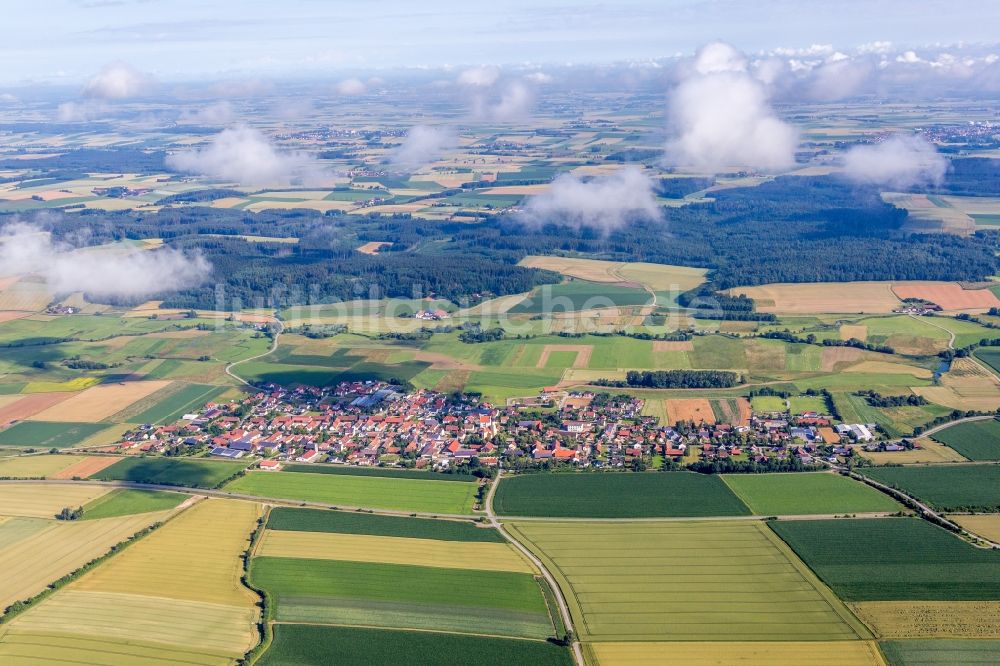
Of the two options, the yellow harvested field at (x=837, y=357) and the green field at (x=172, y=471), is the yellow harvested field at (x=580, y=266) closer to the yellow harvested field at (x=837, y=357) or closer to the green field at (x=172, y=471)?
the yellow harvested field at (x=837, y=357)

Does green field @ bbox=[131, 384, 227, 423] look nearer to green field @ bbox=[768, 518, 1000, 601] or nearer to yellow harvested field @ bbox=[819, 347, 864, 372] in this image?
green field @ bbox=[768, 518, 1000, 601]

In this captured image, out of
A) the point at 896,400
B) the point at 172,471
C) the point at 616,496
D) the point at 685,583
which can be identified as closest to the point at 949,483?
the point at 896,400

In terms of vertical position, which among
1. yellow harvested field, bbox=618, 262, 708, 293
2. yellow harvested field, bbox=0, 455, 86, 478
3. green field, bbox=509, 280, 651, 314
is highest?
yellow harvested field, bbox=618, 262, 708, 293

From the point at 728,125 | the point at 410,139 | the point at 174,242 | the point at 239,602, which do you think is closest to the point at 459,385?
the point at 239,602

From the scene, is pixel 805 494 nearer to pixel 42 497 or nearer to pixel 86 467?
pixel 42 497

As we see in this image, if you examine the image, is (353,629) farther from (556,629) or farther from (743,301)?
(743,301)

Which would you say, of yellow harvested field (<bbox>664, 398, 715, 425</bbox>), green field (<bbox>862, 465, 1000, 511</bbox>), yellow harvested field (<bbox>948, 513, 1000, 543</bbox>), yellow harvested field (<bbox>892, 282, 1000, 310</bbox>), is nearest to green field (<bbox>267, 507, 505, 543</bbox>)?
yellow harvested field (<bbox>664, 398, 715, 425</bbox>)

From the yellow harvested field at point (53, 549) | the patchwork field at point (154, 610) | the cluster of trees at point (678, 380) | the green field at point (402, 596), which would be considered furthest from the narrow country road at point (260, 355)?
the green field at point (402, 596)
